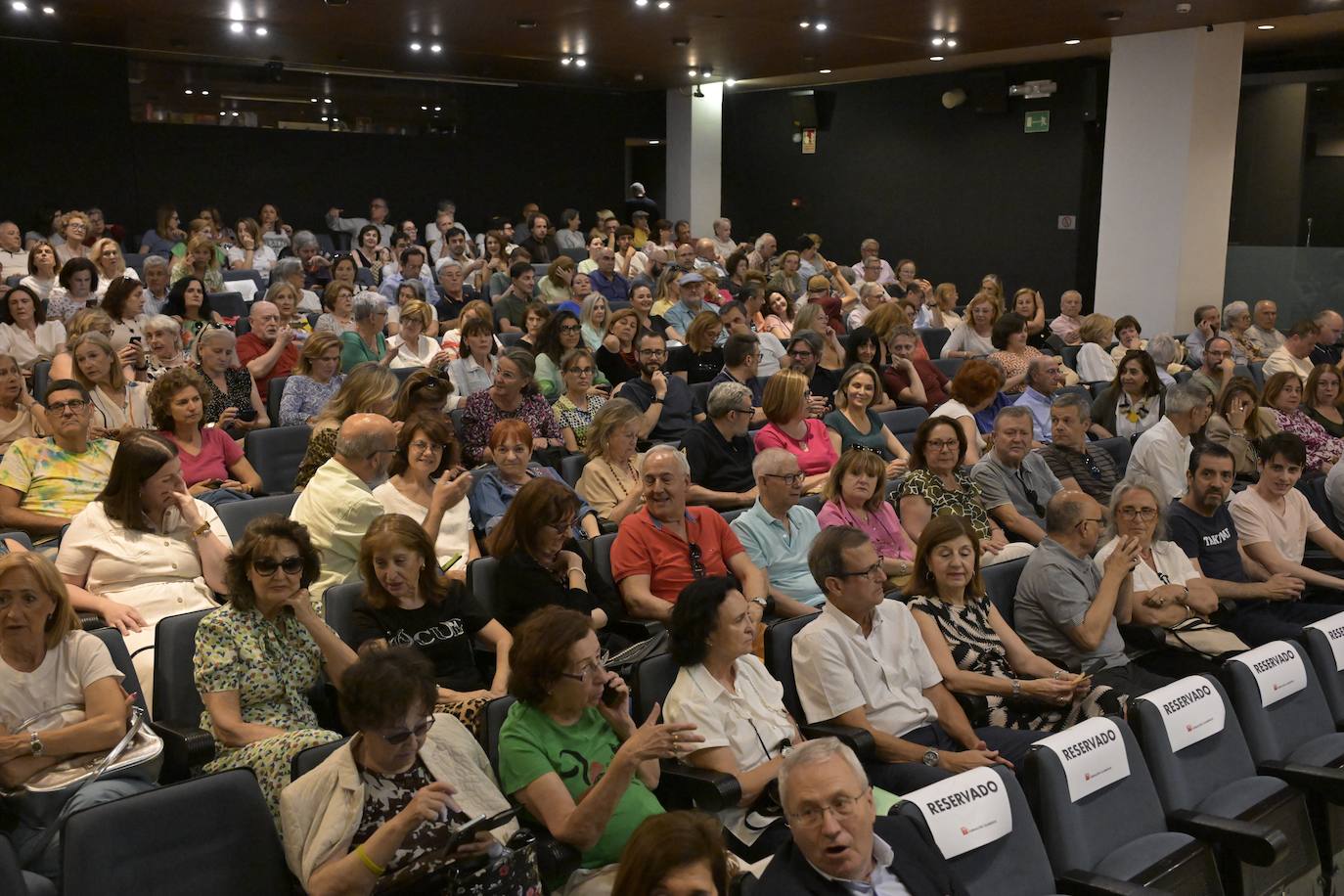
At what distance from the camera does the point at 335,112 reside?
14.7m

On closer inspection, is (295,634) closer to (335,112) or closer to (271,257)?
(271,257)

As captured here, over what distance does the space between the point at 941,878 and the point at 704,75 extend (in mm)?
13361

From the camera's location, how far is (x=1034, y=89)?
43.8 ft

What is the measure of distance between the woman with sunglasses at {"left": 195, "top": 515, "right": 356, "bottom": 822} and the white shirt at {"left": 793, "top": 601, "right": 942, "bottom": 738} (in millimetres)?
1161

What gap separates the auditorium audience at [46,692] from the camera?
2.58 m

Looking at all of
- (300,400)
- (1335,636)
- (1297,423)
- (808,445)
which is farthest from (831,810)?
(1297,423)

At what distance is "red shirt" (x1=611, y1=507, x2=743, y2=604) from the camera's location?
12.7ft

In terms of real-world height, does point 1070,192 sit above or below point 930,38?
below

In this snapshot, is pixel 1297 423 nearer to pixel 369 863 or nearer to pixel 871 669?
pixel 871 669

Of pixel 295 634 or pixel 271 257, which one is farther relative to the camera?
pixel 271 257

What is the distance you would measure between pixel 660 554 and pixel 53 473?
2.06 m

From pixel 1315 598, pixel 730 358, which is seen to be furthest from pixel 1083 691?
pixel 730 358

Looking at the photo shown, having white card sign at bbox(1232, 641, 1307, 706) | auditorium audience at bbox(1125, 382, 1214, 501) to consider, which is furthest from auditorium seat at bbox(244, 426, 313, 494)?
auditorium audience at bbox(1125, 382, 1214, 501)

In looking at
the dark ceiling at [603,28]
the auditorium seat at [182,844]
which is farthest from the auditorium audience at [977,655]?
the dark ceiling at [603,28]
